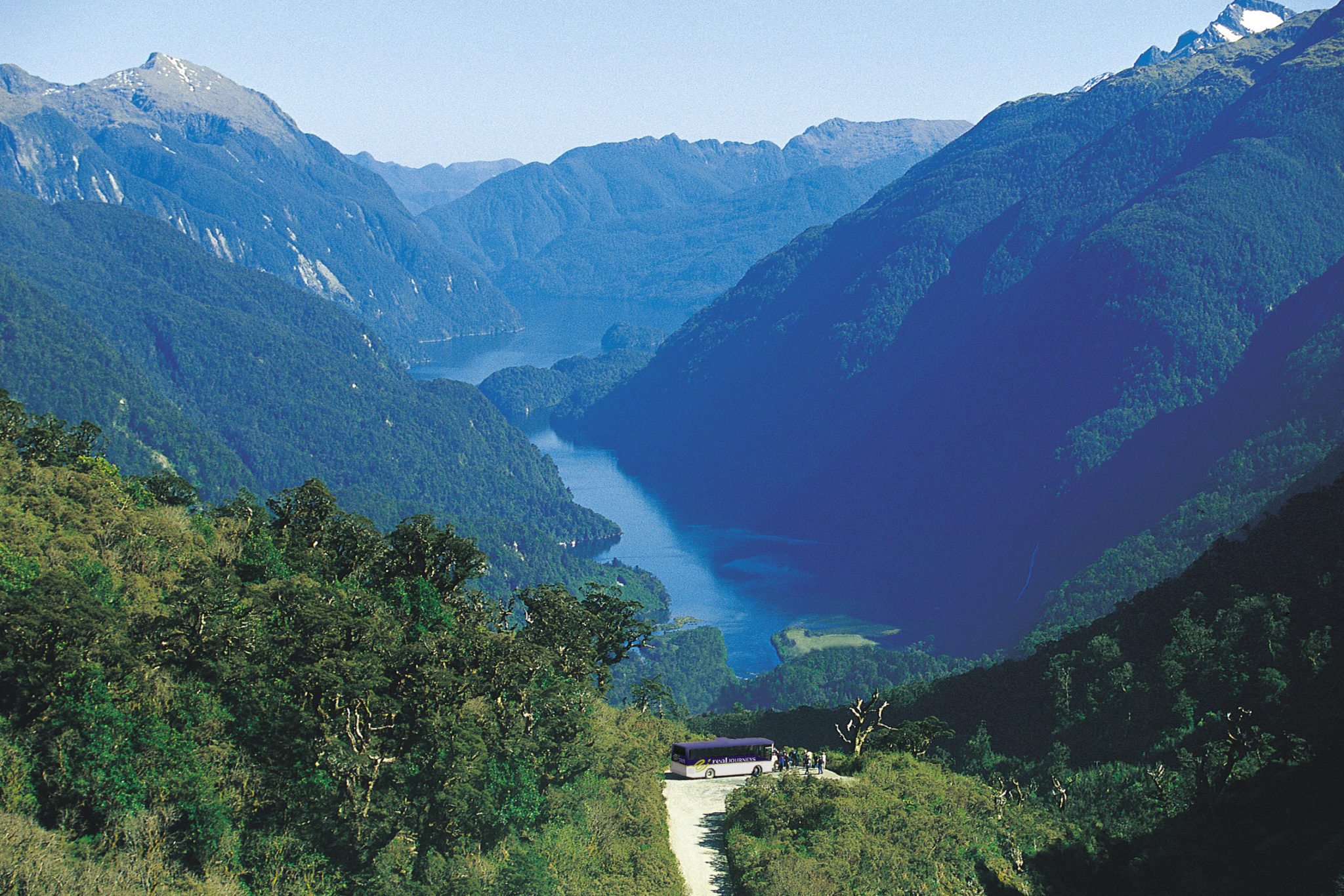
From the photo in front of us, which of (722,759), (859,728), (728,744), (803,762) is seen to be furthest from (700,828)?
(859,728)

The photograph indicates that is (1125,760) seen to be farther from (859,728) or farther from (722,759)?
(722,759)

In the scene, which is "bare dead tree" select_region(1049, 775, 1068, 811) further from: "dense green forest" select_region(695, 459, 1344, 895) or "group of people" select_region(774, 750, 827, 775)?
"group of people" select_region(774, 750, 827, 775)

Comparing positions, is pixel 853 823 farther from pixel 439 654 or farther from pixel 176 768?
pixel 176 768

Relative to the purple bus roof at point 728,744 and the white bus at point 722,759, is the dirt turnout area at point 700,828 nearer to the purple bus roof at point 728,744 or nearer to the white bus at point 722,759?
the white bus at point 722,759

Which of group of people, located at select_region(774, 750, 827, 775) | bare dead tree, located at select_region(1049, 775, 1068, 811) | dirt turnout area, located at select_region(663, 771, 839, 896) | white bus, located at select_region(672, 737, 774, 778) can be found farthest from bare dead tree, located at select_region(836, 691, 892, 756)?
bare dead tree, located at select_region(1049, 775, 1068, 811)

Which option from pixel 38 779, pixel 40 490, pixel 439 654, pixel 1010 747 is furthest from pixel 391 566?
pixel 1010 747

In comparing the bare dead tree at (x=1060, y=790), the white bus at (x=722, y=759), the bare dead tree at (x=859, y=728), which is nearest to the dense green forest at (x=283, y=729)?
the white bus at (x=722, y=759)
